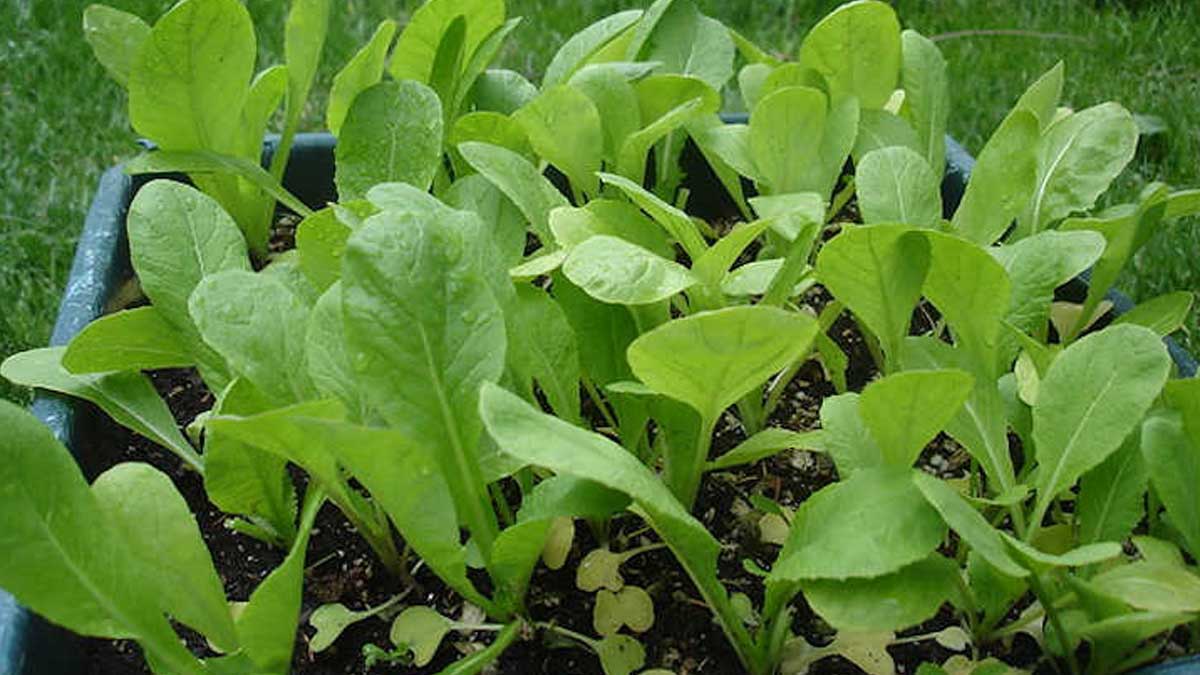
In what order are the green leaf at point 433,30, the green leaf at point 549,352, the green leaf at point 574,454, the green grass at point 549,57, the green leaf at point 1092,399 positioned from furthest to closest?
the green grass at point 549,57 → the green leaf at point 433,30 → the green leaf at point 549,352 → the green leaf at point 1092,399 → the green leaf at point 574,454

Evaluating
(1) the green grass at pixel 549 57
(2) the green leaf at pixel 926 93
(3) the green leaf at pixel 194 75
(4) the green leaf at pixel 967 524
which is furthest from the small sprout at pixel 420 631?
(1) the green grass at pixel 549 57

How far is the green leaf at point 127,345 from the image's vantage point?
0.83m

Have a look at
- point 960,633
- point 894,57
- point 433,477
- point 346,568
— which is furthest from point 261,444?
point 894,57

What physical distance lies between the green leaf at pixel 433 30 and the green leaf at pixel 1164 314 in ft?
1.63

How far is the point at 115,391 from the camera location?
2.85ft

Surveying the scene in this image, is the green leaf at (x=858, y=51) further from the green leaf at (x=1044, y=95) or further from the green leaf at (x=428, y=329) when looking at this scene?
the green leaf at (x=428, y=329)

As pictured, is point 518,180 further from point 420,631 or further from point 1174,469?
point 1174,469

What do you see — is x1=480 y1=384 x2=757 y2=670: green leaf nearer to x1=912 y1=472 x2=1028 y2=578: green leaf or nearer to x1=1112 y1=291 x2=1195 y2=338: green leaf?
x1=912 y1=472 x2=1028 y2=578: green leaf

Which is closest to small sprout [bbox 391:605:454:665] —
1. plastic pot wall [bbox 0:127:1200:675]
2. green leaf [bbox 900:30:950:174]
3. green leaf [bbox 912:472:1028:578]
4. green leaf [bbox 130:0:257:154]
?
plastic pot wall [bbox 0:127:1200:675]

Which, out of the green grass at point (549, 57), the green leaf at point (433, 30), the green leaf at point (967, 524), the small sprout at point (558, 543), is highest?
the green leaf at point (433, 30)

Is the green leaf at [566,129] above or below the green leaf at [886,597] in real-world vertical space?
above

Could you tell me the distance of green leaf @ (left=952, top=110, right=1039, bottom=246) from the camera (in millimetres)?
860

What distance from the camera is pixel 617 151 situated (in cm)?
98

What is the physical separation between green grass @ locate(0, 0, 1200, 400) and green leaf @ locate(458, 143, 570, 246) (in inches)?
34.1
